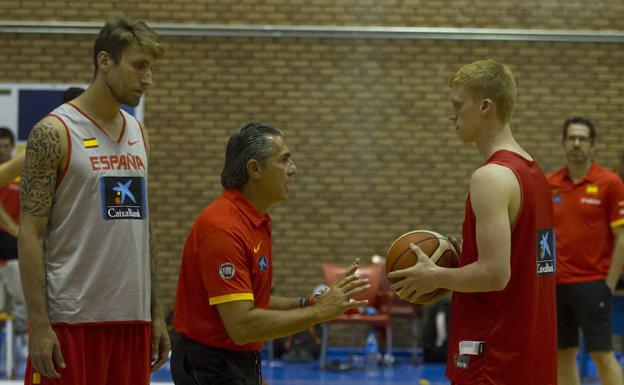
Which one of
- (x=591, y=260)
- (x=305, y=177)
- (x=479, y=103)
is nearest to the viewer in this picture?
(x=479, y=103)

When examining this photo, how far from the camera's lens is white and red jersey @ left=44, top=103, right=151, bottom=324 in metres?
3.49

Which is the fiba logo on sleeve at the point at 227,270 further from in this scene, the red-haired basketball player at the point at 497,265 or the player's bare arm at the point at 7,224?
the player's bare arm at the point at 7,224

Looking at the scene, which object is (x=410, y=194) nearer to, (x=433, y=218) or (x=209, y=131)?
(x=433, y=218)

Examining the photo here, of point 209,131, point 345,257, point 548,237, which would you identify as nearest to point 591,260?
point 548,237

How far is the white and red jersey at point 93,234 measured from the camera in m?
3.49

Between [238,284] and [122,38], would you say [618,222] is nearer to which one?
[238,284]

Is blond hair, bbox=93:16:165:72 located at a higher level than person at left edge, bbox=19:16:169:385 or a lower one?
higher

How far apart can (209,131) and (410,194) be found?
2774 mm

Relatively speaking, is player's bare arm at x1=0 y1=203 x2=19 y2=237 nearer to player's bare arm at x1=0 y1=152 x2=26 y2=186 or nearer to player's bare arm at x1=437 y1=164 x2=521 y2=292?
player's bare arm at x1=0 y1=152 x2=26 y2=186

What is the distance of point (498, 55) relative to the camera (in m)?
11.9

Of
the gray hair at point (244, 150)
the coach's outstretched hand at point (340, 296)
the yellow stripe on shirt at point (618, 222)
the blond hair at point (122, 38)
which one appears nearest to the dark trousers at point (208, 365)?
the coach's outstretched hand at point (340, 296)

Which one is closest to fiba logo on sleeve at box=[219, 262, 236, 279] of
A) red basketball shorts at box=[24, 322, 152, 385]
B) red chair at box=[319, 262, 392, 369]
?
red basketball shorts at box=[24, 322, 152, 385]

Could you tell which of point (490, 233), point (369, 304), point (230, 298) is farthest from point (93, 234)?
point (369, 304)

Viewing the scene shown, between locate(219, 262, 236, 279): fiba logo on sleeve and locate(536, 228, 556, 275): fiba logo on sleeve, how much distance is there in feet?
3.78
